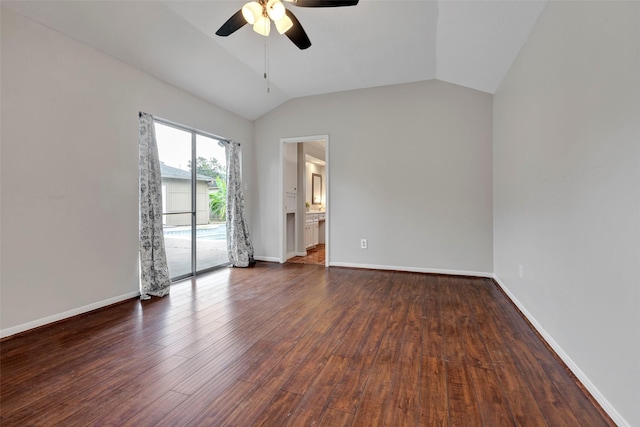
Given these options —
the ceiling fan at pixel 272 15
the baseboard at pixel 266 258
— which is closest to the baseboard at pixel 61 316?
the baseboard at pixel 266 258

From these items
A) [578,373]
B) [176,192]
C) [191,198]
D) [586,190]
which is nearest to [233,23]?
[176,192]

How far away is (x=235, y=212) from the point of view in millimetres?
4945

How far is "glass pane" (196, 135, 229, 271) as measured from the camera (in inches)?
175

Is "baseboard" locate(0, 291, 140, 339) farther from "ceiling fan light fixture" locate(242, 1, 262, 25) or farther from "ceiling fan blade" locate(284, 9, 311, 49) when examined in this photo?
"ceiling fan blade" locate(284, 9, 311, 49)

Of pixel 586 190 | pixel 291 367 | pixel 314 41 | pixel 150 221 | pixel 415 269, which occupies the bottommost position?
pixel 291 367

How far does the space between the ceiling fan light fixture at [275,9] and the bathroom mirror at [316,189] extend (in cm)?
532

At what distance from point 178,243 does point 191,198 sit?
682 millimetres

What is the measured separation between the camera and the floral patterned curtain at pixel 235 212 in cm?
490

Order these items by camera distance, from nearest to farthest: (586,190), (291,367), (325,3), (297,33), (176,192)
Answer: (586,190)
(291,367)
(325,3)
(297,33)
(176,192)

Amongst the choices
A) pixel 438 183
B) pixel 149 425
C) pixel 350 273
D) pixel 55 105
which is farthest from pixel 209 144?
pixel 149 425

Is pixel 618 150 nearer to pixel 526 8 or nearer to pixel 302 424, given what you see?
pixel 526 8

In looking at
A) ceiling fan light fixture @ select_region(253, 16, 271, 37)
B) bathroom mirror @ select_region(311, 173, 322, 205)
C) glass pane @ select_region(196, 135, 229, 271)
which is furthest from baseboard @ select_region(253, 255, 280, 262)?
ceiling fan light fixture @ select_region(253, 16, 271, 37)

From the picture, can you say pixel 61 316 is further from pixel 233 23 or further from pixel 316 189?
pixel 316 189

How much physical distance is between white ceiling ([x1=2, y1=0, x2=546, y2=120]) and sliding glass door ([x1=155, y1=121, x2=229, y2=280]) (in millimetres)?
707
